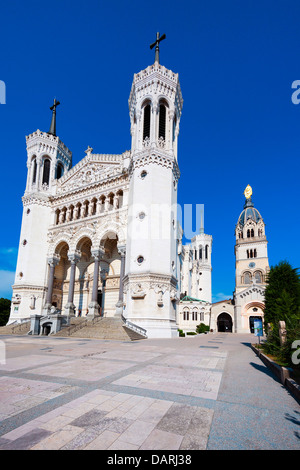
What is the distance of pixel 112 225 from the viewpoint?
30.8 meters

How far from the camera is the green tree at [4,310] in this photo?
48.1 metres

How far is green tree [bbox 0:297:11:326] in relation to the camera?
48.1m

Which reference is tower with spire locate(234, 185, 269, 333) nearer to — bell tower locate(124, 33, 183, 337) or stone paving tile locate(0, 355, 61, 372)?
bell tower locate(124, 33, 183, 337)

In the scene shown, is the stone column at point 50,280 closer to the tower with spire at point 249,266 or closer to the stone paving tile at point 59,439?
the stone paving tile at point 59,439

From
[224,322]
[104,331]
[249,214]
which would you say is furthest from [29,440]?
[249,214]

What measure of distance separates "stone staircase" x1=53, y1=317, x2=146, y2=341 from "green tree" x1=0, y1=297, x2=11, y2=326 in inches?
1212

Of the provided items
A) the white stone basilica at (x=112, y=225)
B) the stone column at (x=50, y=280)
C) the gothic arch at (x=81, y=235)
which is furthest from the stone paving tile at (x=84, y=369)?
the stone column at (x=50, y=280)

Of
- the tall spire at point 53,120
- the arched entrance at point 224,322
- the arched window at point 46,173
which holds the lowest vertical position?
the arched entrance at point 224,322

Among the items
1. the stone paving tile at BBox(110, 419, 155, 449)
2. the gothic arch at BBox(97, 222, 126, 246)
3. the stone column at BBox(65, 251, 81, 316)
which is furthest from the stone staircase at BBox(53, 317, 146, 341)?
the stone paving tile at BBox(110, 419, 155, 449)

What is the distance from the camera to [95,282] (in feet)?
96.7

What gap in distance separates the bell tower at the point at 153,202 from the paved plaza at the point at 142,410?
17.1 metres

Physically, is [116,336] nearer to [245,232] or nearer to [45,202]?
[45,202]

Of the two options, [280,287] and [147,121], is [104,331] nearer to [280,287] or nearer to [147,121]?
[280,287]
